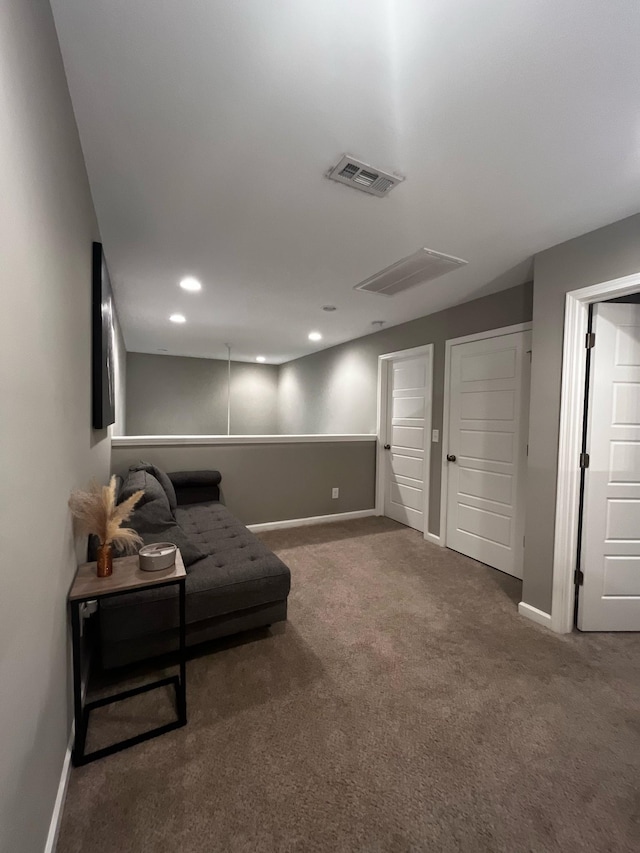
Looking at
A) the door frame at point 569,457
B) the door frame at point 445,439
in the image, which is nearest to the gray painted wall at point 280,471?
the door frame at point 445,439

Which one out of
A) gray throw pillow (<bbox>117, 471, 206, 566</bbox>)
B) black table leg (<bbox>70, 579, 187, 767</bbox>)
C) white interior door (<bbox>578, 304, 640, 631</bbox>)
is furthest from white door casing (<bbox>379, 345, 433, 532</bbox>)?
black table leg (<bbox>70, 579, 187, 767</bbox>)

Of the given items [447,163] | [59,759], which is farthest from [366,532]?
[447,163]

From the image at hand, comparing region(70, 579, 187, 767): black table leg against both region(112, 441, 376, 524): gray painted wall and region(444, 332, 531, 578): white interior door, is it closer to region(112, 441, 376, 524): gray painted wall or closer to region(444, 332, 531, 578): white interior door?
region(112, 441, 376, 524): gray painted wall

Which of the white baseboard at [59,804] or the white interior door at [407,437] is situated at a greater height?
the white interior door at [407,437]

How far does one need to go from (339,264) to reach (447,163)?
1.15 metres

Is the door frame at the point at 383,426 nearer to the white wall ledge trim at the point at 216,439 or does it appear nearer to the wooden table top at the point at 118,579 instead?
the white wall ledge trim at the point at 216,439

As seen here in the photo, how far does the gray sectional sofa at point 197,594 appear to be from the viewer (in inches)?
68.1

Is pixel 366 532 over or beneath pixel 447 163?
beneath

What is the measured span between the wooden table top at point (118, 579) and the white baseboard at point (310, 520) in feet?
7.71

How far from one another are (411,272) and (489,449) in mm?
1692

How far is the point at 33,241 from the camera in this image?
938mm

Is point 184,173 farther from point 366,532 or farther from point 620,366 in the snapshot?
point 366,532

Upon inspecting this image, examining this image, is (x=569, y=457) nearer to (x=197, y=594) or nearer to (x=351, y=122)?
(x=351, y=122)

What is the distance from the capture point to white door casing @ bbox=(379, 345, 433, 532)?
3918 mm
